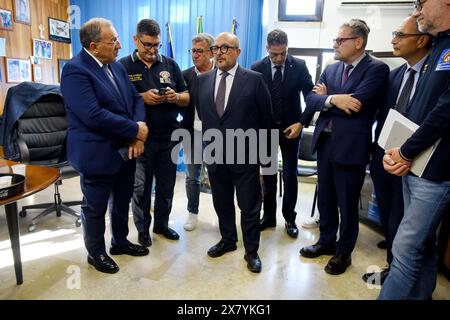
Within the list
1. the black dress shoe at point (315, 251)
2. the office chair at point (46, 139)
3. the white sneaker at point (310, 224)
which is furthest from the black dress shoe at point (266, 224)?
the office chair at point (46, 139)

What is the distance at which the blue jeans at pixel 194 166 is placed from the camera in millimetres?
2788

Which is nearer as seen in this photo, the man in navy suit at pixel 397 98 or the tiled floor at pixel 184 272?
the man in navy suit at pixel 397 98

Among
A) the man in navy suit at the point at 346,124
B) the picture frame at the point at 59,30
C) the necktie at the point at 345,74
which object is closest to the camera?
the man in navy suit at the point at 346,124

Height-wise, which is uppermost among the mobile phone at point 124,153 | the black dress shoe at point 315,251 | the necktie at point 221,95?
the necktie at point 221,95

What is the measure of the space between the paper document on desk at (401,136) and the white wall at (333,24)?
2.61 m

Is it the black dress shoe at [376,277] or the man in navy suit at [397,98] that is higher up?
the man in navy suit at [397,98]

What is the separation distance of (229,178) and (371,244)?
1.35 metres

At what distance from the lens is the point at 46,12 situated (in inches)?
166

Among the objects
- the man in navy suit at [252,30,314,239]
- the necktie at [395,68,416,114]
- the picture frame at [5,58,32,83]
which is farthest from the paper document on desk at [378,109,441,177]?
the picture frame at [5,58,32,83]

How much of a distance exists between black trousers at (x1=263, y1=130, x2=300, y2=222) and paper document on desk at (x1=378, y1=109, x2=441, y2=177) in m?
0.94

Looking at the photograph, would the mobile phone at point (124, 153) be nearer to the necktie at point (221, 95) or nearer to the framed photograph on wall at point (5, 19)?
the necktie at point (221, 95)

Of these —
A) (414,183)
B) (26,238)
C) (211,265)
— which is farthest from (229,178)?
(26,238)

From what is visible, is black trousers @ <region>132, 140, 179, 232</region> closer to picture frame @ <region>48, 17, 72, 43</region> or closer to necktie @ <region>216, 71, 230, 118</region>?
necktie @ <region>216, 71, 230, 118</region>

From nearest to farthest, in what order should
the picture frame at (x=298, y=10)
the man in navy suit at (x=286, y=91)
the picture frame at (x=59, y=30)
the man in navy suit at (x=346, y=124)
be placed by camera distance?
the man in navy suit at (x=346, y=124) < the man in navy suit at (x=286, y=91) < the picture frame at (x=298, y=10) < the picture frame at (x=59, y=30)
